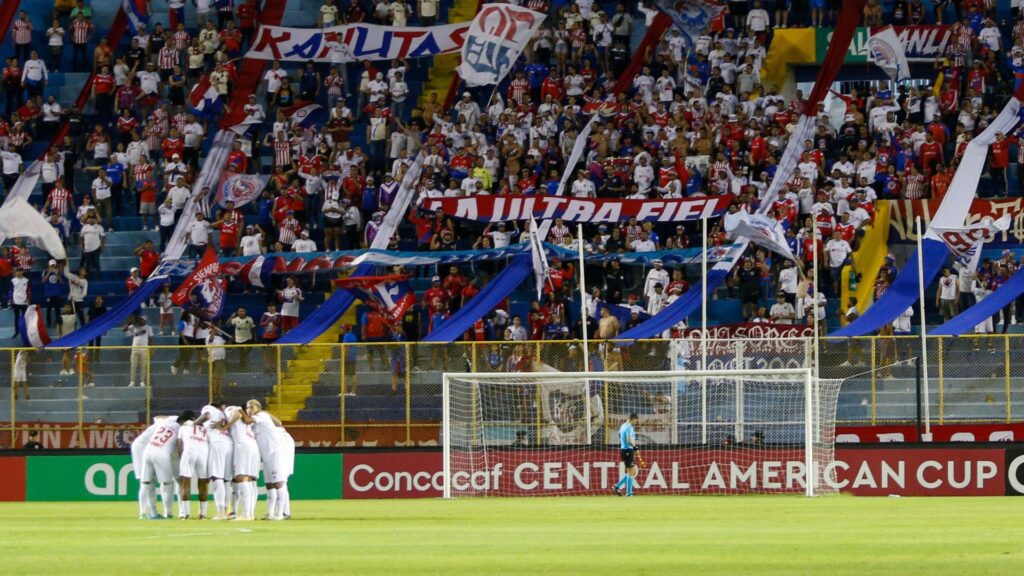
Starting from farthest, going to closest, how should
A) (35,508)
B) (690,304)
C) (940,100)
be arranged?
(940,100), (690,304), (35,508)

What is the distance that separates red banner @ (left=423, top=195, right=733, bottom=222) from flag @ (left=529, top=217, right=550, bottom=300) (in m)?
1.72

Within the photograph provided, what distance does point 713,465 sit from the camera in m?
35.1

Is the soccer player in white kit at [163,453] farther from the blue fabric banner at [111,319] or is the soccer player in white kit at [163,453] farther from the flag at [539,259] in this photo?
the flag at [539,259]

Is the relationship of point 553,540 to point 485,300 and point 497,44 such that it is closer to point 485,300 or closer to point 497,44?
point 485,300

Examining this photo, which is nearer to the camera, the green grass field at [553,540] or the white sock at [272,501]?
the green grass field at [553,540]

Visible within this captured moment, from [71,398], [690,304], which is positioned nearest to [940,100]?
[690,304]

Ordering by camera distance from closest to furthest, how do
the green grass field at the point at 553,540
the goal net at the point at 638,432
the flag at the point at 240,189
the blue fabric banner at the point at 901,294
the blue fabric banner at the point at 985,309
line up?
the green grass field at the point at 553,540 → the goal net at the point at 638,432 → the blue fabric banner at the point at 985,309 → the blue fabric banner at the point at 901,294 → the flag at the point at 240,189

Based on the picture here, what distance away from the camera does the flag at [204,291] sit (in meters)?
40.3

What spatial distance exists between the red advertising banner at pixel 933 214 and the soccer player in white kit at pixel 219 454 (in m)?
16.8

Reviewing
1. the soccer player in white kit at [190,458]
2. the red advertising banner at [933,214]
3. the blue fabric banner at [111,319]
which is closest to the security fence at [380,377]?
the blue fabric banner at [111,319]

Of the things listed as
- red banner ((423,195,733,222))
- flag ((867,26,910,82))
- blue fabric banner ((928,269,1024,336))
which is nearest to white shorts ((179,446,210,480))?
red banner ((423,195,733,222))

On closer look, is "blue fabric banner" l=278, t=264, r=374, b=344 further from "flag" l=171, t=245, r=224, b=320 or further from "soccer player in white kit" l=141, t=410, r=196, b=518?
"soccer player in white kit" l=141, t=410, r=196, b=518

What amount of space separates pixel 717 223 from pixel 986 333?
270 inches

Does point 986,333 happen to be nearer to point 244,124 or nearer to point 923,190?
point 923,190
